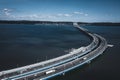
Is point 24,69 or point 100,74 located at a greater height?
point 24,69

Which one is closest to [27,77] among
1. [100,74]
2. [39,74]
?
[39,74]

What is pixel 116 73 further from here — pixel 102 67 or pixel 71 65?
pixel 71 65

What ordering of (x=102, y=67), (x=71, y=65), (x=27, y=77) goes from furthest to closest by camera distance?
(x=102, y=67) → (x=71, y=65) → (x=27, y=77)

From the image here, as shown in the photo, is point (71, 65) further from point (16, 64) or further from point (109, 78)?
point (16, 64)

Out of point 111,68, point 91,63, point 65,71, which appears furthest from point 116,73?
point 65,71

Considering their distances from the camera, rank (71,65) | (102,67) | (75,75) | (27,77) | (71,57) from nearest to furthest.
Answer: (27,77) → (75,75) → (71,65) → (102,67) → (71,57)

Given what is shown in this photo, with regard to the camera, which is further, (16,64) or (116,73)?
(16,64)

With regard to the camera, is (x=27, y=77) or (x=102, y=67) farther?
(x=102, y=67)

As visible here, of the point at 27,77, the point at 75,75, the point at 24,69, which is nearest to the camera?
the point at 27,77

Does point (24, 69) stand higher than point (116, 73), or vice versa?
point (24, 69)
